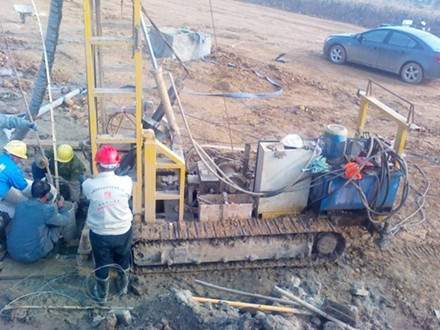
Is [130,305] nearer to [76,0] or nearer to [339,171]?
[339,171]

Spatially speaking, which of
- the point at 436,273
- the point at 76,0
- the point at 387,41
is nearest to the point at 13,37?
the point at 76,0

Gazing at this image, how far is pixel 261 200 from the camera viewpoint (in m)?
6.59

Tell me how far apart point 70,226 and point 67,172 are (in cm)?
92

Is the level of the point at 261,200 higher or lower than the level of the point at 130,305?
higher

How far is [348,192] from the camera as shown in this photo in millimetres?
6574

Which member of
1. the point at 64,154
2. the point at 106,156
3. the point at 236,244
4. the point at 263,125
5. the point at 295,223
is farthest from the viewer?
the point at 263,125

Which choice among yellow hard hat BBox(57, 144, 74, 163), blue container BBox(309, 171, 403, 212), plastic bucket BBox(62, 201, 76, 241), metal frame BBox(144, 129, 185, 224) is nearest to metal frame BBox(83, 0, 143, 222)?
metal frame BBox(144, 129, 185, 224)

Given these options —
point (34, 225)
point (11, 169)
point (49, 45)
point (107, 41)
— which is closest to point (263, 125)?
point (49, 45)

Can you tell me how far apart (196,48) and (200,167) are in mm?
10327

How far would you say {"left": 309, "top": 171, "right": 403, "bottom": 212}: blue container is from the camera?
648 centimetres

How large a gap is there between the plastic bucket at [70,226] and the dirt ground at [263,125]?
1.91ft

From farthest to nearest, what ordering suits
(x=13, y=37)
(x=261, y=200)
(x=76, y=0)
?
(x=76, y=0) < (x=13, y=37) < (x=261, y=200)

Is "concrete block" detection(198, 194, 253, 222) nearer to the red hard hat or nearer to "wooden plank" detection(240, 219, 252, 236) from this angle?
"wooden plank" detection(240, 219, 252, 236)

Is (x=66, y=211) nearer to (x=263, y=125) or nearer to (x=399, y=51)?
(x=263, y=125)
